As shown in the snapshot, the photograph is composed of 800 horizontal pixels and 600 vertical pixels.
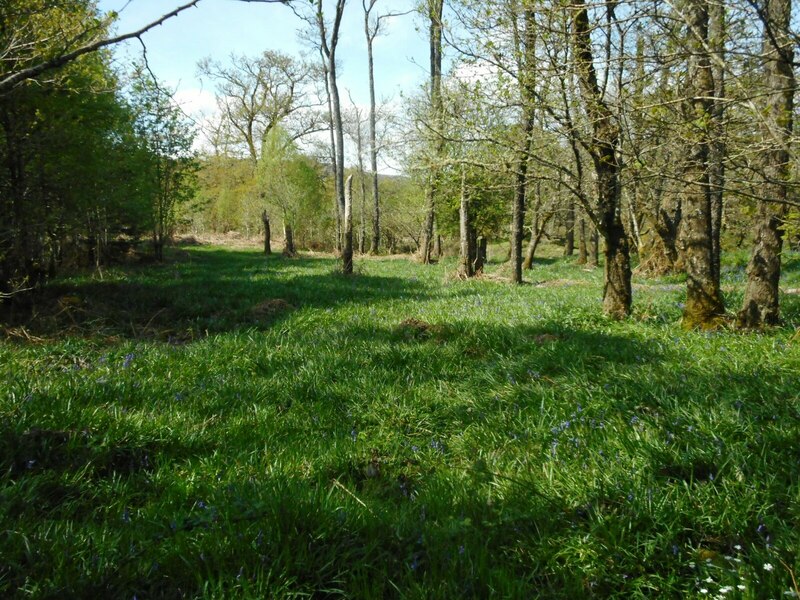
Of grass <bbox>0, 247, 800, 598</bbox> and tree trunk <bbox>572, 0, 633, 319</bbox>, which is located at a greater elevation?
tree trunk <bbox>572, 0, 633, 319</bbox>

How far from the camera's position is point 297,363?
575cm

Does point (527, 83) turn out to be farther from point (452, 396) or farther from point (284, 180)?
point (284, 180)

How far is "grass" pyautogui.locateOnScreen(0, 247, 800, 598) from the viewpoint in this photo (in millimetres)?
2068

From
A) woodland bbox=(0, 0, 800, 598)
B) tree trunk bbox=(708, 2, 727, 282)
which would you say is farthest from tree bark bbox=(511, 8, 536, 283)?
tree trunk bbox=(708, 2, 727, 282)

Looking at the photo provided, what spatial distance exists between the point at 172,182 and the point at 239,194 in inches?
1013

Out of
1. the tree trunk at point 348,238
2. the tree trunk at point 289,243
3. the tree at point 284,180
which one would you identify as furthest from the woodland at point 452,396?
the tree at point 284,180

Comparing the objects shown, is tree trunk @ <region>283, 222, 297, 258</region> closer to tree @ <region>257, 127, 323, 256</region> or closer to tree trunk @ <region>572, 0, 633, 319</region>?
tree @ <region>257, 127, 323, 256</region>

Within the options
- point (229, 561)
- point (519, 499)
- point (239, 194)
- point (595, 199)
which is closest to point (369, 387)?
point (519, 499)

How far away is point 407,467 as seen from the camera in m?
3.43

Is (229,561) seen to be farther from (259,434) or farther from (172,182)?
(172,182)

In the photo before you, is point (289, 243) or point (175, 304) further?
point (289, 243)

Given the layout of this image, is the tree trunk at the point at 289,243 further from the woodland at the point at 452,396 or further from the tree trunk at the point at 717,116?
the tree trunk at the point at 717,116

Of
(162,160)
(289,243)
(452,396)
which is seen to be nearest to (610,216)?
(452,396)

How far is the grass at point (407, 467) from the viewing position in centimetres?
207
